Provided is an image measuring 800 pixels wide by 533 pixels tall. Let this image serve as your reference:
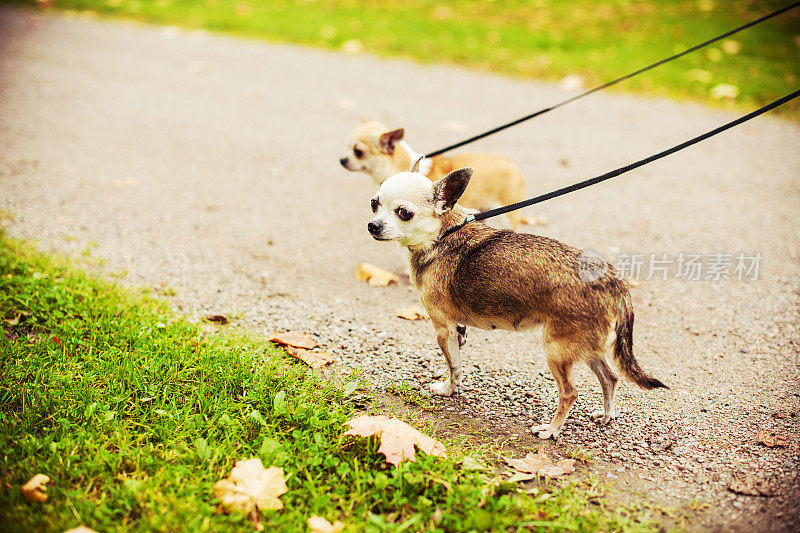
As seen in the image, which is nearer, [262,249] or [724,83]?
[262,249]

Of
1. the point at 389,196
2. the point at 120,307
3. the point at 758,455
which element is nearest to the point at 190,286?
the point at 120,307

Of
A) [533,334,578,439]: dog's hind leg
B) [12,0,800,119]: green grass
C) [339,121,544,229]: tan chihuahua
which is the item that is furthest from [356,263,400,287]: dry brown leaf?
[12,0,800,119]: green grass

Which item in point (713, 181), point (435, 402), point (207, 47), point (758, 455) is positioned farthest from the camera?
point (207, 47)

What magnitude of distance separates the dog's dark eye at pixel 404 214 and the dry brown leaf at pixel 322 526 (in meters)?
1.36

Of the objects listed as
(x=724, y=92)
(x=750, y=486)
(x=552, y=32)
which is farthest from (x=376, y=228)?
(x=552, y=32)

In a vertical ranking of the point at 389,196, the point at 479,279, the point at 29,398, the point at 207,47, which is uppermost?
the point at 207,47

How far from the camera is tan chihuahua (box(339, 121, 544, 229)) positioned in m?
4.36

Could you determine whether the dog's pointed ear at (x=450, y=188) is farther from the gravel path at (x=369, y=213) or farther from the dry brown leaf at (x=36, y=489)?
the dry brown leaf at (x=36, y=489)

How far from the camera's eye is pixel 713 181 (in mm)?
5945

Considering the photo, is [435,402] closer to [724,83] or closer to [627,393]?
[627,393]

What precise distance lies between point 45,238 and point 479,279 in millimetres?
3480

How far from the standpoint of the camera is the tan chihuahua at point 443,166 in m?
4.36

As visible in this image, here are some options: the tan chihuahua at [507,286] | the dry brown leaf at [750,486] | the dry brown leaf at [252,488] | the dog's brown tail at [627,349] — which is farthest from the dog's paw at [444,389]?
the dry brown leaf at [750,486]

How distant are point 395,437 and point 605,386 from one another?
3.43 feet
